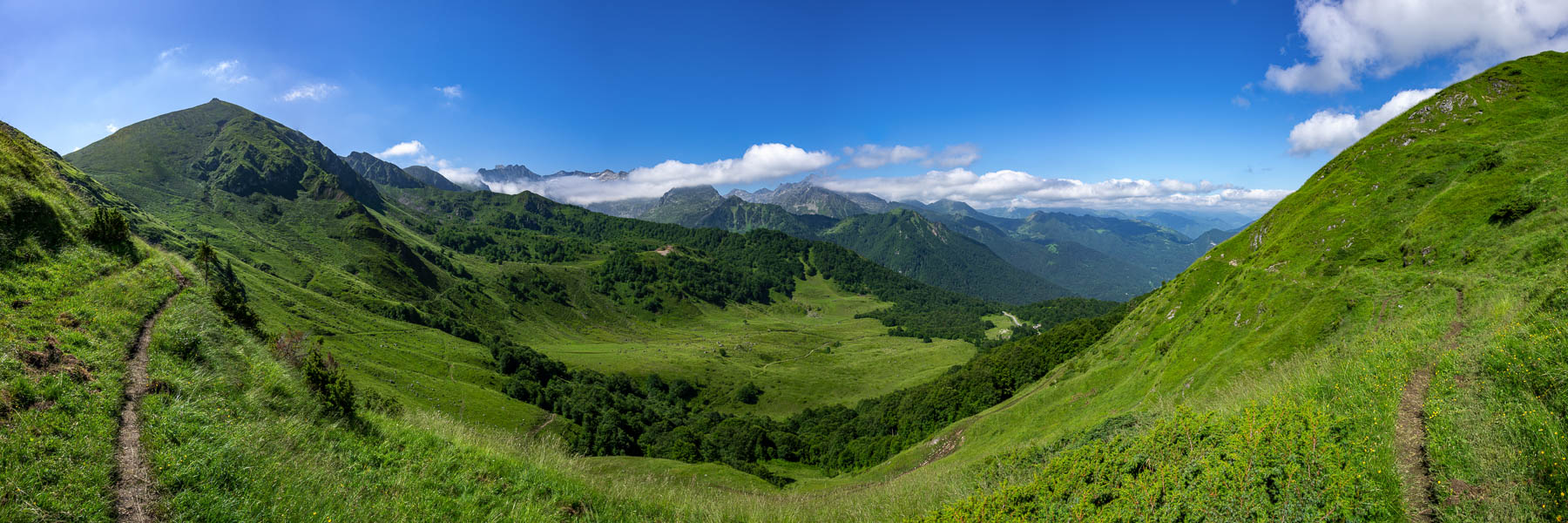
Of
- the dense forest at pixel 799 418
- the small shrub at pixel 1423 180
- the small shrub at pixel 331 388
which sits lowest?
the dense forest at pixel 799 418

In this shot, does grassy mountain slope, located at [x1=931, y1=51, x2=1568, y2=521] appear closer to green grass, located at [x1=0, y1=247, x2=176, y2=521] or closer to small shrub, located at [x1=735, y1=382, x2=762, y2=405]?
green grass, located at [x1=0, y1=247, x2=176, y2=521]

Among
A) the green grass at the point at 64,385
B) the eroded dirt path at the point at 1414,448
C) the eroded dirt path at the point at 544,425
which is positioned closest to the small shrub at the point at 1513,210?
the eroded dirt path at the point at 1414,448

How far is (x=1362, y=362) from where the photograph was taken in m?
14.8

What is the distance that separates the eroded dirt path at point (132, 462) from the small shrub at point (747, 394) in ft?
454

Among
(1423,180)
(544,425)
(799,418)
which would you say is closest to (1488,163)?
(1423,180)

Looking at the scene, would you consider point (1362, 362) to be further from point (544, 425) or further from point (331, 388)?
point (544, 425)

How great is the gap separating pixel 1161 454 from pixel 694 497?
471 inches

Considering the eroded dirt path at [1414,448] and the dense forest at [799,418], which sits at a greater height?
the eroded dirt path at [1414,448]

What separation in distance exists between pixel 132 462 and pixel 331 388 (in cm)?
673

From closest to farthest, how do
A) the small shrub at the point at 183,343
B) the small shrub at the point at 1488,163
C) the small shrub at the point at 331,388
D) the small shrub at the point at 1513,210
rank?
the small shrub at the point at 183,343, the small shrub at the point at 331,388, the small shrub at the point at 1513,210, the small shrub at the point at 1488,163

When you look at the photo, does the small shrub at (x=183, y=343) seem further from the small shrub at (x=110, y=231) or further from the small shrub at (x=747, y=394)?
the small shrub at (x=747, y=394)

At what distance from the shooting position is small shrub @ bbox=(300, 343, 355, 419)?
49.1ft

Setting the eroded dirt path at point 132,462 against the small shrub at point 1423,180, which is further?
the small shrub at point 1423,180

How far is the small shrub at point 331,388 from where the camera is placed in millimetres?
14953
